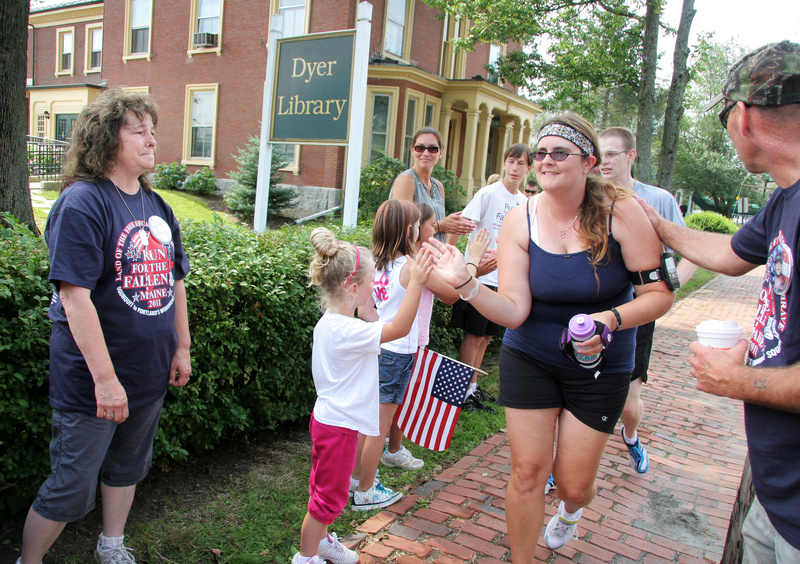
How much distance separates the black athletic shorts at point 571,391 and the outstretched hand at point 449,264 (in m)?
0.52

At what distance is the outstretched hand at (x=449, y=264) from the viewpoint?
254 centimetres

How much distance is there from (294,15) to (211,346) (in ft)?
55.4

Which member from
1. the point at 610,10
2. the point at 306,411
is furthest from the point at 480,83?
the point at 306,411

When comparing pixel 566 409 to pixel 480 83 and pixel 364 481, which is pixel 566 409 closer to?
pixel 364 481

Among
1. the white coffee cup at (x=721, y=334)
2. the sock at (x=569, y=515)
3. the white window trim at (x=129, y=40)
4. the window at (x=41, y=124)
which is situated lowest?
the sock at (x=569, y=515)

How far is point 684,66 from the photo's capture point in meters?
12.1

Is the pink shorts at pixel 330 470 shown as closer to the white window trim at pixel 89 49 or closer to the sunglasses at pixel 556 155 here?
the sunglasses at pixel 556 155

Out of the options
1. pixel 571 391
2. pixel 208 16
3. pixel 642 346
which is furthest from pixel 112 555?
pixel 208 16

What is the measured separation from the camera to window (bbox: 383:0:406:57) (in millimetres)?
17781

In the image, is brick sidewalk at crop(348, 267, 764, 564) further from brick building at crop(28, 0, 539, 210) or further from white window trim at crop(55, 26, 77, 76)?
white window trim at crop(55, 26, 77, 76)

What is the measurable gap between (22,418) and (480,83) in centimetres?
1873

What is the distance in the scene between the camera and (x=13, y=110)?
15.1 ft

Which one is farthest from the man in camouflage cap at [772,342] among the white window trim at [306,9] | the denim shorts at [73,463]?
the white window trim at [306,9]

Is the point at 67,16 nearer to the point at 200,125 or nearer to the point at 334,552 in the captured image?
A: the point at 200,125
